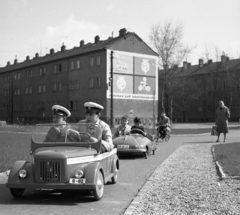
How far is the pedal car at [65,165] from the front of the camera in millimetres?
6219

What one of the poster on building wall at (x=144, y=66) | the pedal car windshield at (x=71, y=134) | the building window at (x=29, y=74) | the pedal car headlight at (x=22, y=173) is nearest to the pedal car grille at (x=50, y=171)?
the pedal car headlight at (x=22, y=173)

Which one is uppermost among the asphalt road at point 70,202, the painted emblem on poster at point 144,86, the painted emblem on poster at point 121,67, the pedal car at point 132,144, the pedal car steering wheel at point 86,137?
the painted emblem on poster at point 121,67

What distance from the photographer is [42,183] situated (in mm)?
6258

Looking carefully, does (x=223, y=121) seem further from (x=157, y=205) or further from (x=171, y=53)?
(x=171, y=53)

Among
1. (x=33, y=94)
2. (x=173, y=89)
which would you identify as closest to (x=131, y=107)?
(x=173, y=89)

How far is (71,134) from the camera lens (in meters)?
7.16

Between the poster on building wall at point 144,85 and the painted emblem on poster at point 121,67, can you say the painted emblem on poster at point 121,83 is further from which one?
the poster on building wall at point 144,85

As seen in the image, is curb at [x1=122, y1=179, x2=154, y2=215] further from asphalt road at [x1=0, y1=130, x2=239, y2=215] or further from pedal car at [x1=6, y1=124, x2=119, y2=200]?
pedal car at [x1=6, y1=124, x2=119, y2=200]

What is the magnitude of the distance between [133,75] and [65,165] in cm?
4658

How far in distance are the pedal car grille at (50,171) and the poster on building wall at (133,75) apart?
42.4 meters

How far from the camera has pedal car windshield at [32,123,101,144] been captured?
7109mm

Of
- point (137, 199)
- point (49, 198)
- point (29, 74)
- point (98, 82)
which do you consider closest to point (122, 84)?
point (98, 82)

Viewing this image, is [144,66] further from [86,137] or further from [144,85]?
[86,137]

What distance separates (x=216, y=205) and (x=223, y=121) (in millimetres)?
14951
